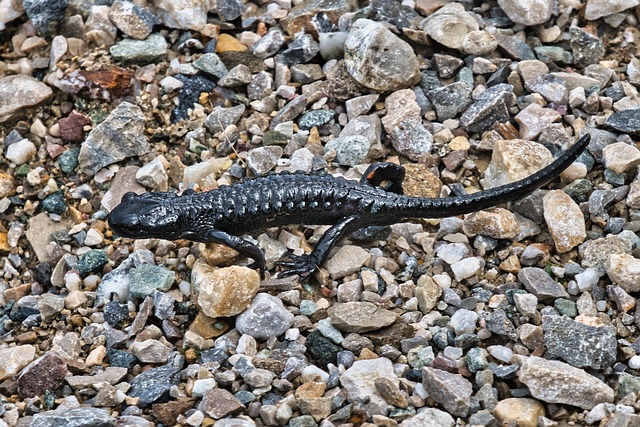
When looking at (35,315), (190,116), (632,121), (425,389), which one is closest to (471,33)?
(632,121)

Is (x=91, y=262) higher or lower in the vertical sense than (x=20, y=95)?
lower

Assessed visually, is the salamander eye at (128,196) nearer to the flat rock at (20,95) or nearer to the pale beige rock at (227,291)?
the pale beige rock at (227,291)

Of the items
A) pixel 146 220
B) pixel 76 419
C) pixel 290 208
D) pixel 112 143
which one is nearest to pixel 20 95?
pixel 112 143

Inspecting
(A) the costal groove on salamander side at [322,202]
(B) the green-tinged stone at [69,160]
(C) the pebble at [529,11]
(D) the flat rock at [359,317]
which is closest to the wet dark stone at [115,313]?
(A) the costal groove on salamander side at [322,202]

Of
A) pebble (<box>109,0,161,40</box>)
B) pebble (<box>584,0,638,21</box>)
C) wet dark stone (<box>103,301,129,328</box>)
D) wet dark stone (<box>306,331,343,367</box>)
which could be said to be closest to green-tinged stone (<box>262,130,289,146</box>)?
pebble (<box>109,0,161,40</box>)

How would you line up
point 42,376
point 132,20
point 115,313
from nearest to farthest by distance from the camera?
point 42,376 < point 115,313 < point 132,20

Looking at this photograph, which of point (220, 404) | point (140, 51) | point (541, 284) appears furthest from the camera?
point (140, 51)

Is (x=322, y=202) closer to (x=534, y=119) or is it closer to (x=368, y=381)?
(x=368, y=381)

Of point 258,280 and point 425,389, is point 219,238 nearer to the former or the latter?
point 258,280
